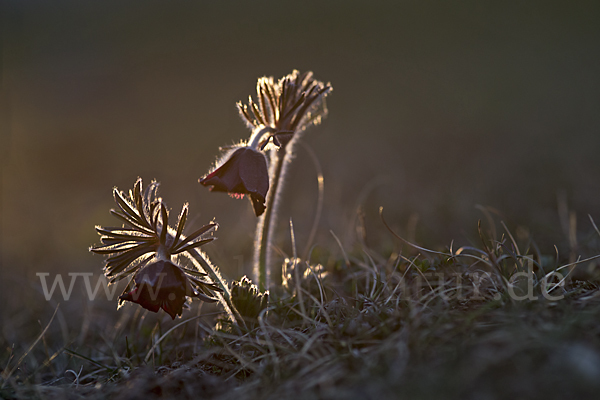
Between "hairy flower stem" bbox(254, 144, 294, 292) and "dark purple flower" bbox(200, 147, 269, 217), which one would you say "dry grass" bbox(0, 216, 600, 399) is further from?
"dark purple flower" bbox(200, 147, 269, 217)

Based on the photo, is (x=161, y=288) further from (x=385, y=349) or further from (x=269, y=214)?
(x=385, y=349)

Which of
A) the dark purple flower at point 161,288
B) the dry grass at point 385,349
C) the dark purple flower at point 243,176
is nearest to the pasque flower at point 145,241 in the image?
the dark purple flower at point 161,288

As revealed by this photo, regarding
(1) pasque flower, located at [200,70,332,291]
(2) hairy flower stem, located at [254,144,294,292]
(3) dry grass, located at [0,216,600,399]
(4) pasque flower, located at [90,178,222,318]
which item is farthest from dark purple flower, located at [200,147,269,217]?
(3) dry grass, located at [0,216,600,399]

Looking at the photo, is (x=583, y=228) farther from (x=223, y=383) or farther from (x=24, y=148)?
(x=24, y=148)

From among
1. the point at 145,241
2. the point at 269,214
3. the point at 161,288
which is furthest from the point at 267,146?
the point at 161,288

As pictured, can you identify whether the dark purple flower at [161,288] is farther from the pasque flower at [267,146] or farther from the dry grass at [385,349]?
the pasque flower at [267,146]

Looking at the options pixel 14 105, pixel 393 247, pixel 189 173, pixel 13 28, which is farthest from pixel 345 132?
pixel 13 28

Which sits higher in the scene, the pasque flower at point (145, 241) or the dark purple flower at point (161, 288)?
the pasque flower at point (145, 241)
